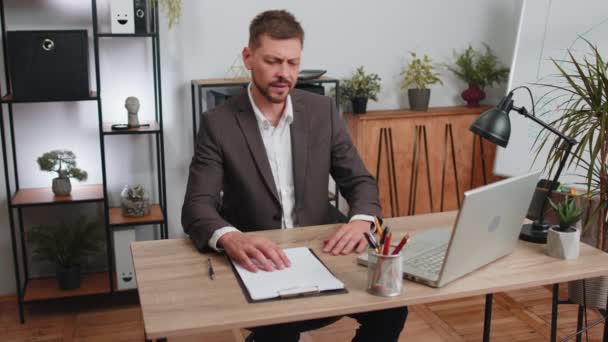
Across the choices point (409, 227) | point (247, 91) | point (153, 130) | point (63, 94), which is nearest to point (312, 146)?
point (247, 91)

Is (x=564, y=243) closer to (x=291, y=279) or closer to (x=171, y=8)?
(x=291, y=279)

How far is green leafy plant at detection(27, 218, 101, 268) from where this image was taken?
3395 mm

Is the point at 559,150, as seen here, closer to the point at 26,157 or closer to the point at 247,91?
the point at 247,91

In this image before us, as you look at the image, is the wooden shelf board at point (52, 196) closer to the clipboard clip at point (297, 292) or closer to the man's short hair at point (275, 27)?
the man's short hair at point (275, 27)

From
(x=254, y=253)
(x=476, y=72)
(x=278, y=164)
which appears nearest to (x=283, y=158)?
(x=278, y=164)

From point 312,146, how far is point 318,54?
1502 millimetres

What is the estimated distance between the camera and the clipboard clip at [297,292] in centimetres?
158

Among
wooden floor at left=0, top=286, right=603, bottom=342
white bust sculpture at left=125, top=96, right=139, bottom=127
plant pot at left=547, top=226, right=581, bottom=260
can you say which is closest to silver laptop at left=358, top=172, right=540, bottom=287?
plant pot at left=547, top=226, right=581, bottom=260

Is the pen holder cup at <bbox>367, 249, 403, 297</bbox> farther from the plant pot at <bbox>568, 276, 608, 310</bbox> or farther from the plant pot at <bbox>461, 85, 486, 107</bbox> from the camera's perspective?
the plant pot at <bbox>461, 85, 486, 107</bbox>

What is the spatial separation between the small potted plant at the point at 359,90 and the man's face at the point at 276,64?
1532 mm

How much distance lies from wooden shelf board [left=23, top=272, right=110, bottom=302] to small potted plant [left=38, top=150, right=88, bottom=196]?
19.3 inches

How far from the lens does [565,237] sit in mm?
1888

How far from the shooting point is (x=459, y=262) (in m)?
1.67

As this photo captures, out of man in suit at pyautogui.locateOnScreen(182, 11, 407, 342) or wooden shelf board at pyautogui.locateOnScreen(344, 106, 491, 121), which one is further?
wooden shelf board at pyautogui.locateOnScreen(344, 106, 491, 121)
